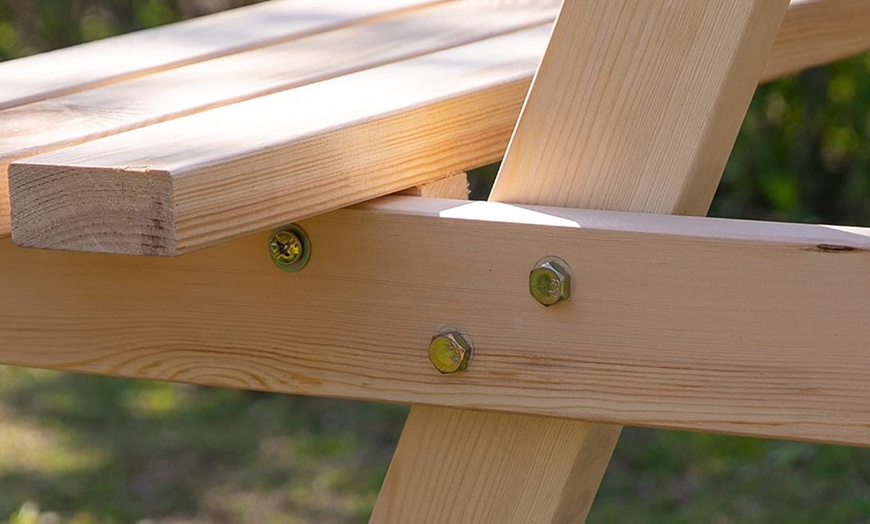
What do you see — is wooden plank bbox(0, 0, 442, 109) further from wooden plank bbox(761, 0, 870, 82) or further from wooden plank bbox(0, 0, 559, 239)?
wooden plank bbox(761, 0, 870, 82)

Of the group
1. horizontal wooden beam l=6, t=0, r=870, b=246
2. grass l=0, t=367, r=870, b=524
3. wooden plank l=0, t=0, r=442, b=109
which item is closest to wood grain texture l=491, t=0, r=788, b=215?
horizontal wooden beam l=6, t=0, r=870, b=246

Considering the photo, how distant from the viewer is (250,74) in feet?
4.10

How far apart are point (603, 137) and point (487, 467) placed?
0.30 m

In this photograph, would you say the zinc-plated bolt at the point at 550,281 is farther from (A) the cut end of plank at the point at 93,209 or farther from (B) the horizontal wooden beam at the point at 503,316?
(A) the cut end of plank at the point at 93,209

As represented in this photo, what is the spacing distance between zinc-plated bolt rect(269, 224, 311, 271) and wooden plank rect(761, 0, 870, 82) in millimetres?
689

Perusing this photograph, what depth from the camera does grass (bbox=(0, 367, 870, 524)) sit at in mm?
3018

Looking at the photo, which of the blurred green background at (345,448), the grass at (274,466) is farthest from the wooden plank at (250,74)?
the grass at (274,466)

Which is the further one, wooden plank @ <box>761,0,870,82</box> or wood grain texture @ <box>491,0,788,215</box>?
wooden plank @ <box>761,0,870,82</box>

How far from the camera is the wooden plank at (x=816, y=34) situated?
1.50 metres

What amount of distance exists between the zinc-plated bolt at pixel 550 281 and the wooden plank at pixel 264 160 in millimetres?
152

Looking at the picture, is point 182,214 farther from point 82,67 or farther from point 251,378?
point 82,67

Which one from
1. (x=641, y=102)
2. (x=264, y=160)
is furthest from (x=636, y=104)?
(x=264, y=160)

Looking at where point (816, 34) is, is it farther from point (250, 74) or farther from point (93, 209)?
point (93, 209)

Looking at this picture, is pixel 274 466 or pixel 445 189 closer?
pixel 445 189
